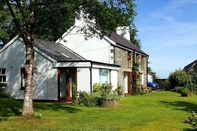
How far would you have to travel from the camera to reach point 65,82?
898 inches

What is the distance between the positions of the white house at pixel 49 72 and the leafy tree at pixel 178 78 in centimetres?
1596

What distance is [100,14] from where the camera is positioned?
1438cm

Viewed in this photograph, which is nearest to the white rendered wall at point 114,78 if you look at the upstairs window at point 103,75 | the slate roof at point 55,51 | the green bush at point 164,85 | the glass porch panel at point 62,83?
the upstairs window at point 103,75

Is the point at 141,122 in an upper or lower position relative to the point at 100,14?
lower

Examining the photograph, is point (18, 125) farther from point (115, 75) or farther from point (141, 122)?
point (115, 75)

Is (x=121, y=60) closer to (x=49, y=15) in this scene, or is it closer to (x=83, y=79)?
(x=83, y=79)

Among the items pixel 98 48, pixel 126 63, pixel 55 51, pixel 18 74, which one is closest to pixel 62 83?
pixel 55 51

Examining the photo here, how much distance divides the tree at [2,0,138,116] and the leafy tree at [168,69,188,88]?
997 inches

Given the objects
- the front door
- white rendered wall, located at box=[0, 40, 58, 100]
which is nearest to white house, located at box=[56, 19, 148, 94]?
white rendered wall, located at box=[0, 40, 58, 100]

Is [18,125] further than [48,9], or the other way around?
[48,9]

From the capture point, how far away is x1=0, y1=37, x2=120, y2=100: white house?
21.9 meters

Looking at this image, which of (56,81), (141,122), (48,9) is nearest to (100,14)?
(48,9)

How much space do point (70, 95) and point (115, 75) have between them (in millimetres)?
6341

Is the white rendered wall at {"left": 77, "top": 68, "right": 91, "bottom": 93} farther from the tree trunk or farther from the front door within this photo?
the tree trunk
